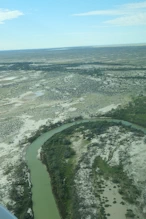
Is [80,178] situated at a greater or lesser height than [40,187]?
greater

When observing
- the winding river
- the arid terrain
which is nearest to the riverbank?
the arid terrain

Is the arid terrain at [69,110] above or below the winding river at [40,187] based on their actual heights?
above

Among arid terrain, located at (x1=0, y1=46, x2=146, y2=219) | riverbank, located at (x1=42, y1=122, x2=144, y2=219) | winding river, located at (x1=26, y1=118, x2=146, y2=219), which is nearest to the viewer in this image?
riverbank, located at (x1=42, y1=122, x2=144, y2=219)

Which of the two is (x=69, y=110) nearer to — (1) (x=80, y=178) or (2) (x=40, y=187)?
(1) (x=80, y=178)

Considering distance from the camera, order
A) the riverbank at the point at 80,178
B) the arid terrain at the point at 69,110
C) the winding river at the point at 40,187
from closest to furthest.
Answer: the riverbank at the point at 80,178 < the winding river at the point at 40,187 < the arid terrain at the point at 69,110

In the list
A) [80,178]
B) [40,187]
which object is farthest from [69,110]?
[40,187]

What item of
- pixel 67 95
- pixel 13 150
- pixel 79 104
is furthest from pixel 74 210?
pixel 67 95

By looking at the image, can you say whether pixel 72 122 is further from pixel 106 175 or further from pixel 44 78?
pixel 44 78

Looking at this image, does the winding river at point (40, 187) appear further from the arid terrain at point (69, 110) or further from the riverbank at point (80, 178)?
the arid terrain at point (69, 110)

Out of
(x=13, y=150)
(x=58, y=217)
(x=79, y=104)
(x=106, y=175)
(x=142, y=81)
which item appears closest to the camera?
(x=58, y=217)

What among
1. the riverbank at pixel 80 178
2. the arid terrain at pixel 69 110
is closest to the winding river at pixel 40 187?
the riverbank at pixel 80 178

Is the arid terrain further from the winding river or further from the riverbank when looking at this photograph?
the winding river
